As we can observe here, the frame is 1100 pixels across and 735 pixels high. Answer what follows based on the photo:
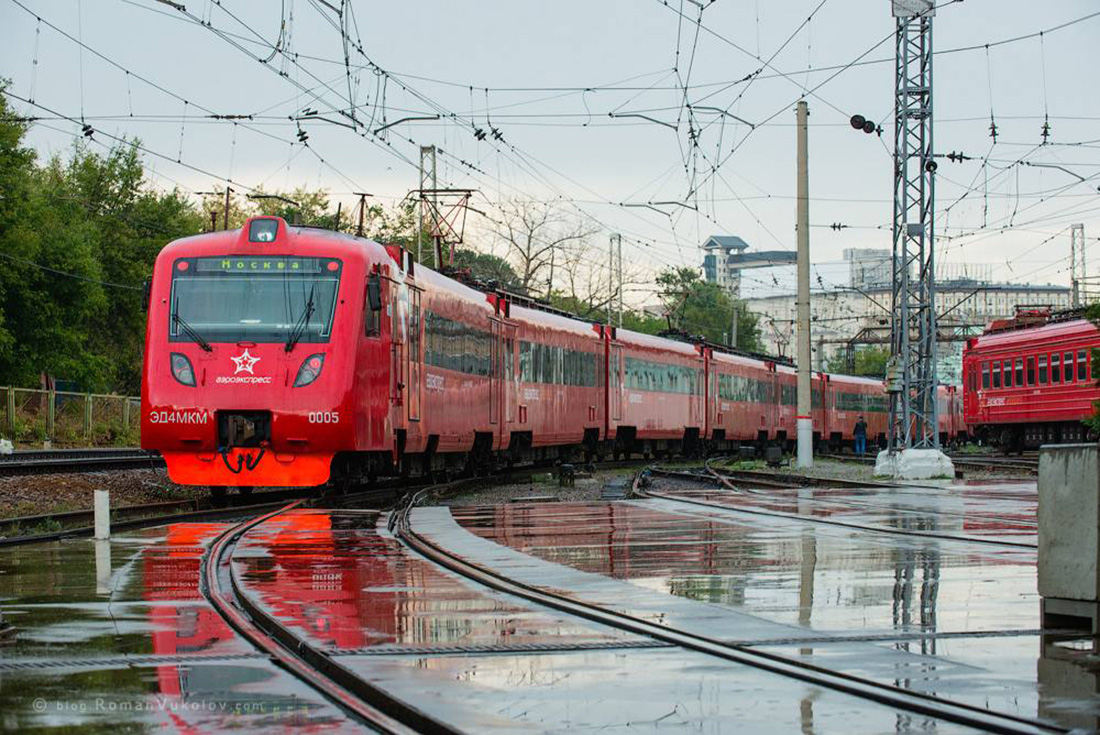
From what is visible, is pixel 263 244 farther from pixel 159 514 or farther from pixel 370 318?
pixel 159 514

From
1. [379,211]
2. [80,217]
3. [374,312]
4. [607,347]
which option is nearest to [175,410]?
[374,312]

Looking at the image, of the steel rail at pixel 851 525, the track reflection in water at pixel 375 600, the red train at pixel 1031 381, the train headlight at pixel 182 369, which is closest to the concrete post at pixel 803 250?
the steel rail at pixel 851 525

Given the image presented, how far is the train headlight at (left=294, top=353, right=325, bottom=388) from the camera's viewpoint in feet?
70.4

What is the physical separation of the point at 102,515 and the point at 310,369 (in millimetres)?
4715

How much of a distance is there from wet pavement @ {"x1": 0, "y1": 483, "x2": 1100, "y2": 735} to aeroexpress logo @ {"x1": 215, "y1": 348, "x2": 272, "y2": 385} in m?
3.82

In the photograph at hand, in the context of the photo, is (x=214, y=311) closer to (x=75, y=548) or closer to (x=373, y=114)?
(x=75, y=548)

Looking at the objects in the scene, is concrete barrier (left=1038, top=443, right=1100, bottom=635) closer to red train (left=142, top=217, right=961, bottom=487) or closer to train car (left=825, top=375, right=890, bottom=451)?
red train (left=142, top=217, right=961, bottom=487)

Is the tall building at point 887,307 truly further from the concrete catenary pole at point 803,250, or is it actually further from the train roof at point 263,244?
the train roof at point 263,244

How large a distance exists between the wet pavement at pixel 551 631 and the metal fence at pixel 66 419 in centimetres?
2818

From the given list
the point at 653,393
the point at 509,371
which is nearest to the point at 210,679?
the point at 509,371

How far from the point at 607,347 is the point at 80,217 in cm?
3241

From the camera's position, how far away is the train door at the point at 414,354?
25047 millimetres

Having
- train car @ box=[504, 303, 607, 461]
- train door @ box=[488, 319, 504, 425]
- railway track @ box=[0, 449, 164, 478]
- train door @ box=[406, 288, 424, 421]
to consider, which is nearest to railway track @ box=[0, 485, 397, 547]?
railway track @ box=[0, 449, 164, 478]

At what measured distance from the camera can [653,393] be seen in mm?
47656
